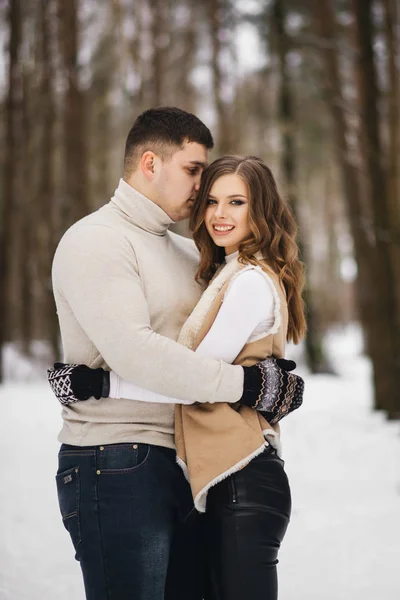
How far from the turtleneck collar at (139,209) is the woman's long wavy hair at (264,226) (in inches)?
7.0

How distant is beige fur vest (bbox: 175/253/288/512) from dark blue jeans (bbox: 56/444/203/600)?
117mm

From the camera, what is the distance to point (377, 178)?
9148mm

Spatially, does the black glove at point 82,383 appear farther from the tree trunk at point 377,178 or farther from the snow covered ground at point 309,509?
the tree trunk at point 377,178

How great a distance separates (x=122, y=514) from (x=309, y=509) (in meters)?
3.86

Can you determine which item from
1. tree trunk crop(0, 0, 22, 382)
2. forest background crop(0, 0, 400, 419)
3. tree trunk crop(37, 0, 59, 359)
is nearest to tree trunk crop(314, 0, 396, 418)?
forest background crop(0, 0, 400, 419)

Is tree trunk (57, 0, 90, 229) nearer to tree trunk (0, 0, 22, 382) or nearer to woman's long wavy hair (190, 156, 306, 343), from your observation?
tree trunk (0, 0, 22, 382)

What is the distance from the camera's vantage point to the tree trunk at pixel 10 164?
44.0 ft

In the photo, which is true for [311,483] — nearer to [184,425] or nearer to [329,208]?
[184,425]

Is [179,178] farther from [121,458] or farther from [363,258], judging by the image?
[363,258]

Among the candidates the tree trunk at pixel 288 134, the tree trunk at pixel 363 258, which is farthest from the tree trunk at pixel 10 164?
the tree trunk at pixel 363 258

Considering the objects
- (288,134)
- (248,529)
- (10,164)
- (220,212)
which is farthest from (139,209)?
(288,134)

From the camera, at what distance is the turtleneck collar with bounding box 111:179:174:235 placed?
2629mm

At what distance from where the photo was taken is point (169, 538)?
2.41 meters

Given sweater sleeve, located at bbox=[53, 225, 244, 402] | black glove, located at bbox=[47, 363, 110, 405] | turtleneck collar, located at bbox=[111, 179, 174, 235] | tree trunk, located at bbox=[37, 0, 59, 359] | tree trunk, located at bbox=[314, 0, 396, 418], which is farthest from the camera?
tree trunk, located at bbox=[37, 0, 59, 359]
